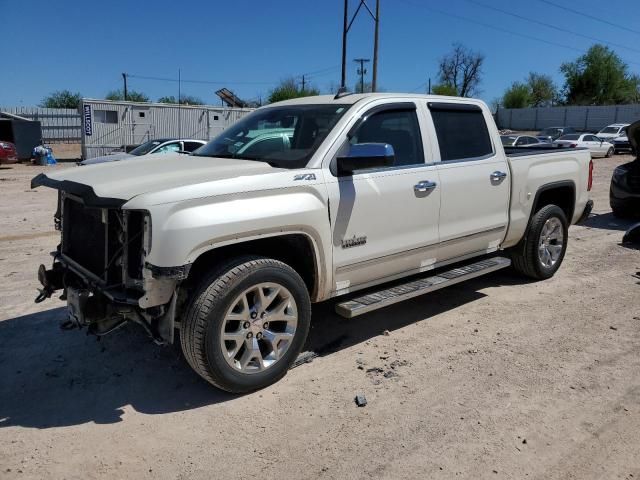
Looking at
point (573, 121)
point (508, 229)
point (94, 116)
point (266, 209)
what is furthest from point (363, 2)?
point (573, 121)

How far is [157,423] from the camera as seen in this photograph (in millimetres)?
3434

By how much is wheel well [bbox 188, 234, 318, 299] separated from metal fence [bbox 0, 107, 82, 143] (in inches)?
1501

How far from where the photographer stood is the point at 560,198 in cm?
657

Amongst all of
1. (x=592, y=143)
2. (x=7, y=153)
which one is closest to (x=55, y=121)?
(x=7, y=153)

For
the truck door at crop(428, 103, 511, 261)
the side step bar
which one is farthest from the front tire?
the truck door at crop(428, 103, 511, 261)

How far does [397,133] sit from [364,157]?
842 millimetres

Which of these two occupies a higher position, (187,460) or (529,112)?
(529,112)

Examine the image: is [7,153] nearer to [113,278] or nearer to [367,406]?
[113,278]

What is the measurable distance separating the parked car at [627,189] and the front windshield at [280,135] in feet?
25.3

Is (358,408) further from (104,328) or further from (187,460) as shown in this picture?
(104,328)

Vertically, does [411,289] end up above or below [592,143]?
below

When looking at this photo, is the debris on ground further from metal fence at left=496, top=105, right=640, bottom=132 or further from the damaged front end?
metal fence at left=496, top=105, right=640, bottom=132

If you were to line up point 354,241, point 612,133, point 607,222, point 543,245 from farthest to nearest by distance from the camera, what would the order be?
point 612,133
point 607,222
point 543,245
point 354,241

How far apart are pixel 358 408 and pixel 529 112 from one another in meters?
60.7
